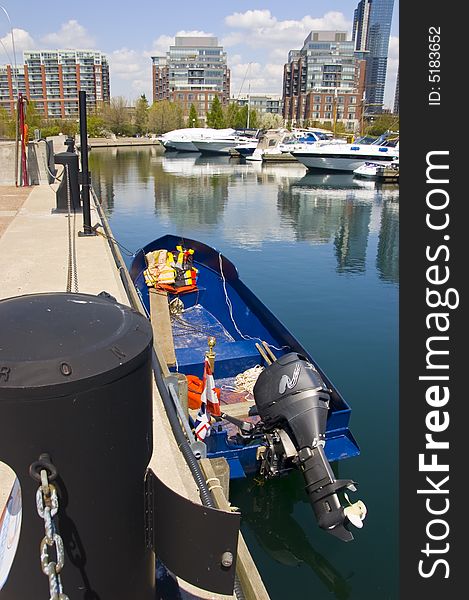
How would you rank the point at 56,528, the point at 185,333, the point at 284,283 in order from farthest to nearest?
1. the point at 284,283
2. the point at 185,333
3. the point at 56,528

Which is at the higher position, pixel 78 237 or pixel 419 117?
pixel 419 117

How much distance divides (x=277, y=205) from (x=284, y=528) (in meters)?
28.4

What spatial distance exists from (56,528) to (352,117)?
13662 cm

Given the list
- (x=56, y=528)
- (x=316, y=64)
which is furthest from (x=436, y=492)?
(x=316, y=64)

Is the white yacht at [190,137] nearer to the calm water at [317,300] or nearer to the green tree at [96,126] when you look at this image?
the green tree at [96,126]

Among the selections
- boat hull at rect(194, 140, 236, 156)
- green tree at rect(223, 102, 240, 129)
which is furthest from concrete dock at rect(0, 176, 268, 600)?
green tree at rect(223, 102, 240, 129)

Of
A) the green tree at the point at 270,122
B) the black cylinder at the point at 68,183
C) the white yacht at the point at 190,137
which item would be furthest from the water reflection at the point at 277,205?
the green tree at the point at 270,122

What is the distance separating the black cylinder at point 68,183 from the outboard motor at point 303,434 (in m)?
9.55

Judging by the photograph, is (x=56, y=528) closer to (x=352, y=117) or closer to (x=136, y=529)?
(x=136, y=529)

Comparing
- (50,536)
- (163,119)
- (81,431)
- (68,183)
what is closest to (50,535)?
(50,536)

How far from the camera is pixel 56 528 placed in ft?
5.73

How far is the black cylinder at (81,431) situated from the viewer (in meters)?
1.67

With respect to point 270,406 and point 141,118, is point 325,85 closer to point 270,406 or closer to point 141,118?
point 141,118

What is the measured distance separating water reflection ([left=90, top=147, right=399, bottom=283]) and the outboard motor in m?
13.1
